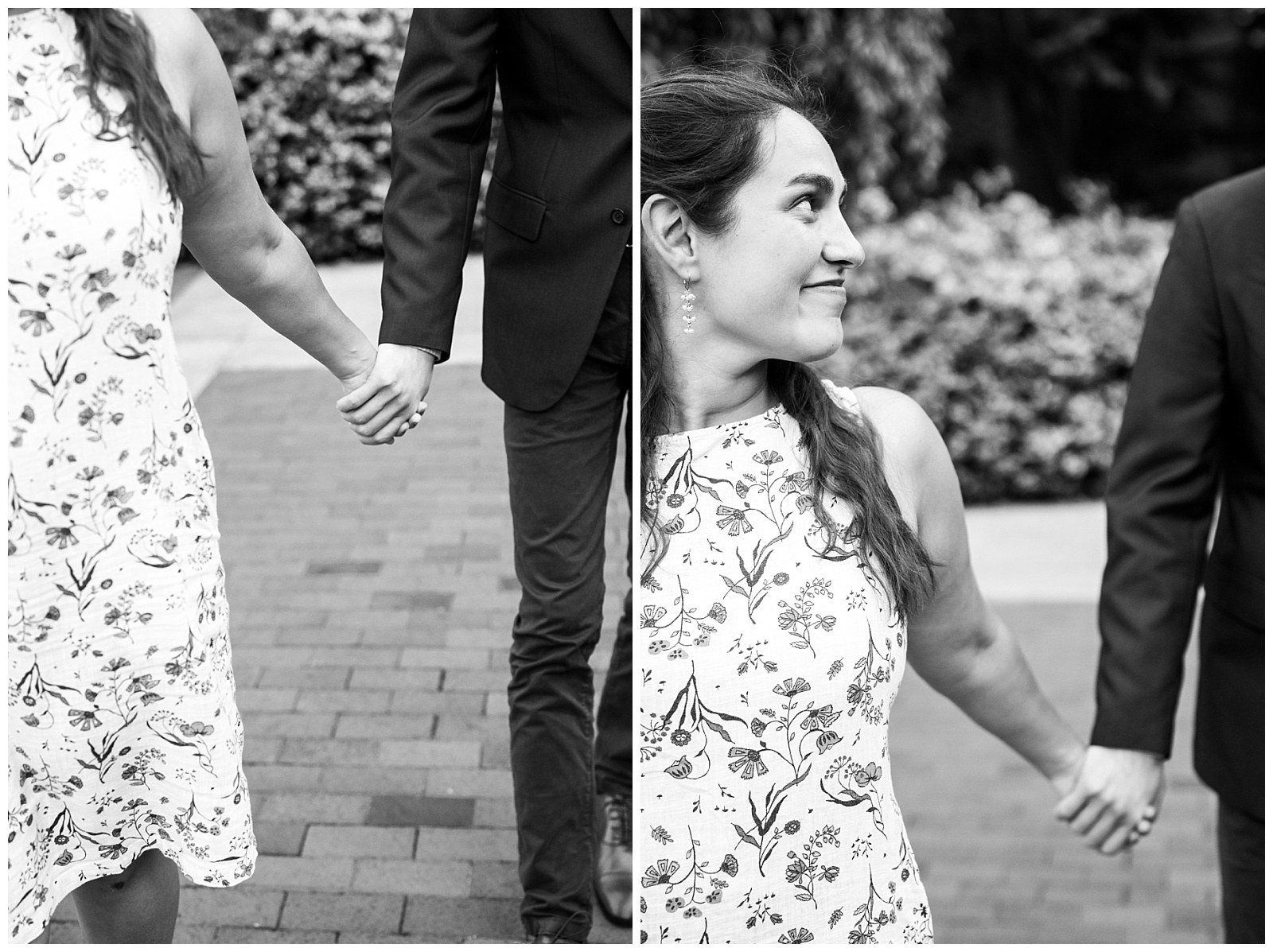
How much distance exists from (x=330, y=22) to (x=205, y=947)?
115 cm

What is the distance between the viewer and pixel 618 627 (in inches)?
64.9

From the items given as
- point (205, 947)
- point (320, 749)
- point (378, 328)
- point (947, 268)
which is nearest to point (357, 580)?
point (320, 749)

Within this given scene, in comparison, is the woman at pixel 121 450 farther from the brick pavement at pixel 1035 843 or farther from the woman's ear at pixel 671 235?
the brick pavement at pixel 1035 843

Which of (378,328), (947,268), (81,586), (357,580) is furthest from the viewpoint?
(947,268)

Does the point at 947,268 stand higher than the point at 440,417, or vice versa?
the point at 440,417

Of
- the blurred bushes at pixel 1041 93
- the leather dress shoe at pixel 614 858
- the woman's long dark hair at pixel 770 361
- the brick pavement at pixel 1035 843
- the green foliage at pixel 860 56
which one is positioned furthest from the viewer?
the blurred bushes at pixel 1041 93

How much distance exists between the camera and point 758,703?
1.54 metres

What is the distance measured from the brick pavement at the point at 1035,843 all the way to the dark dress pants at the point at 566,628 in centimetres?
159

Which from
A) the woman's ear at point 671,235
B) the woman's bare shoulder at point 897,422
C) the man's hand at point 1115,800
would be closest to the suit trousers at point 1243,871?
the man's hand at point 1115,800

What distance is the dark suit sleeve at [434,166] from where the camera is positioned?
1536 millimetres

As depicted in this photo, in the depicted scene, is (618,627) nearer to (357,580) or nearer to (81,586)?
(357,580)

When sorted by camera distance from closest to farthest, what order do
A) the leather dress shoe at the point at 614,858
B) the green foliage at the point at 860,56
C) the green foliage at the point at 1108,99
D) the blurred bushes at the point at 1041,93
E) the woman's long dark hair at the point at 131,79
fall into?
the woman's long dark hair at the point at 131,79 → the leather dress shoe at the point at 614,858 → the green foliage at the point at 860,56 → the blurred bushes at the point at 1041,93 → the green foliage at the point at 1108,99

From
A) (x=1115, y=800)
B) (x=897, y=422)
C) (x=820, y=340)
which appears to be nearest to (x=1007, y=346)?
(x=1115, y=800)

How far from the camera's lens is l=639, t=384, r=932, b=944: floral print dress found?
5.05 feet
